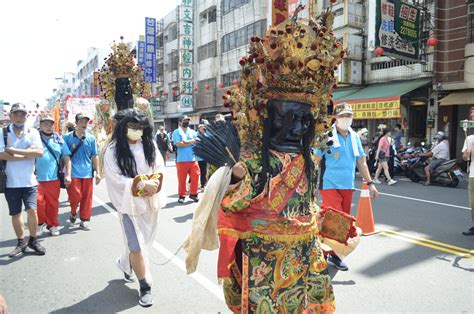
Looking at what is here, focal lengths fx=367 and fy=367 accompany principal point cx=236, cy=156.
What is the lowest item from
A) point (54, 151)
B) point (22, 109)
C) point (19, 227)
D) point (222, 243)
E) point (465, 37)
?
point (19, 227)

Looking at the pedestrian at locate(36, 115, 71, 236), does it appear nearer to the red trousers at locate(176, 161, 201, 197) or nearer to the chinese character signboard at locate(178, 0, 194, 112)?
the red trousers at locate(176, 161, 201, 197)

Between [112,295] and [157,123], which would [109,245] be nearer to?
[112,295]

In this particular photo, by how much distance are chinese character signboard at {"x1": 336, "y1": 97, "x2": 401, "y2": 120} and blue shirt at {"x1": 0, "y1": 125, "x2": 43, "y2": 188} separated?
13.3 meters

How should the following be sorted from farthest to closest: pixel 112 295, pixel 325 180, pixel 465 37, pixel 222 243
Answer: pixel 465 37 < pixel 325 180 < pixel 112 295 < pixel 222 243

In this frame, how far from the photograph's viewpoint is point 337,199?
442 centimetres

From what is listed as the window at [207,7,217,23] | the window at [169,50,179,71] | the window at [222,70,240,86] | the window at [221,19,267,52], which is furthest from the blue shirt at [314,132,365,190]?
the window at [169,50,179,71]

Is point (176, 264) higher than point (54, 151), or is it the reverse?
point (54, 151)

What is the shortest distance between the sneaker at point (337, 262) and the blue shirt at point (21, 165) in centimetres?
400

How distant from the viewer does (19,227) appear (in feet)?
16.0

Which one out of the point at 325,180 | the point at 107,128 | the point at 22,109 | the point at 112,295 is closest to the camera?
the point at 112,295

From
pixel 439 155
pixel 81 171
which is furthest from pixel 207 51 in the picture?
pixel 81 171

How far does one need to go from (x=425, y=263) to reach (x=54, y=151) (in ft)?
18.4

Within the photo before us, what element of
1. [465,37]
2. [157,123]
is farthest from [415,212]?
[157,123]

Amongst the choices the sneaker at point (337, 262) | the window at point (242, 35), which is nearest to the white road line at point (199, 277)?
the sneaker at point (337, 262)
